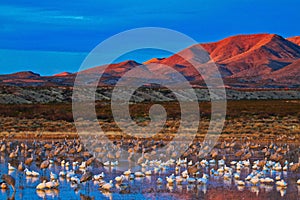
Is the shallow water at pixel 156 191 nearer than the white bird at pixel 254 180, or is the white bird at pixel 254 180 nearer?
the shallow water at pixel 156 191

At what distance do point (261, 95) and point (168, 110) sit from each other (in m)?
54.2

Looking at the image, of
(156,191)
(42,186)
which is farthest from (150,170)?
(42,186)

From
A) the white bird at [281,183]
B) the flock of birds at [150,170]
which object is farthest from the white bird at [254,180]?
the white bird at [281,183]

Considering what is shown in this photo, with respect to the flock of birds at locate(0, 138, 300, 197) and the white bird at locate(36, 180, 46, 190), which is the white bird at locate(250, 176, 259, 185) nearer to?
the flock of birds at locate(0, 138, 300, 197)

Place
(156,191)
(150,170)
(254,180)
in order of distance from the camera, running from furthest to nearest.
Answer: (150,170) → (254,180) → (156,191)

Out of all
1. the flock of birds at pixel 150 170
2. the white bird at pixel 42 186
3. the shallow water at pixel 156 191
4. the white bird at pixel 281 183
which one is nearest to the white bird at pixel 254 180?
the flock of birds at pixel 150 170

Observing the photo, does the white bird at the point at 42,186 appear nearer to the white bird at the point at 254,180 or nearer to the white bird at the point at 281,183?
the white bird at the point at 254,180

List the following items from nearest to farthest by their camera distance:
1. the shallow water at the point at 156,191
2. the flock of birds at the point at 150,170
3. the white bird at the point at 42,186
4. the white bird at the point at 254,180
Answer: the shallow water at the point at 156,191, the white bird at the point at 42,186, the flock of birds at the point at 150,170, the white bird at the point at 254,180

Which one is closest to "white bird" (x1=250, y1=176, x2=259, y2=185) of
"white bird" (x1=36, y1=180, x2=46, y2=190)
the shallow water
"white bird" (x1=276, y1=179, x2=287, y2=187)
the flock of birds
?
the flock of birds

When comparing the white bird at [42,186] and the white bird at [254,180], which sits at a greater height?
the white bird at [42,186]

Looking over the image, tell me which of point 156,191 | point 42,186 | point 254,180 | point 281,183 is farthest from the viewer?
point 254,180

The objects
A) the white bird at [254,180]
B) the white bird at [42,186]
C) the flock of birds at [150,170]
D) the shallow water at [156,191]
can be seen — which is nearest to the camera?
the shallow water at [156,191]

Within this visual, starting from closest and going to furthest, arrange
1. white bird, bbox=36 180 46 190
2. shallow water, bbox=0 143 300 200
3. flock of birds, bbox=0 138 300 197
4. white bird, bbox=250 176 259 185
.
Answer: shallow water, bbox=0 143 300 200 → white bird, bbox=36 180 46 190 → flock of birds, bbox=0 138 300 197 → white bird, bbox=250 176 259 185

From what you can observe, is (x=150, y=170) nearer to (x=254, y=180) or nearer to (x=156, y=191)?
(x=156, y=191)
